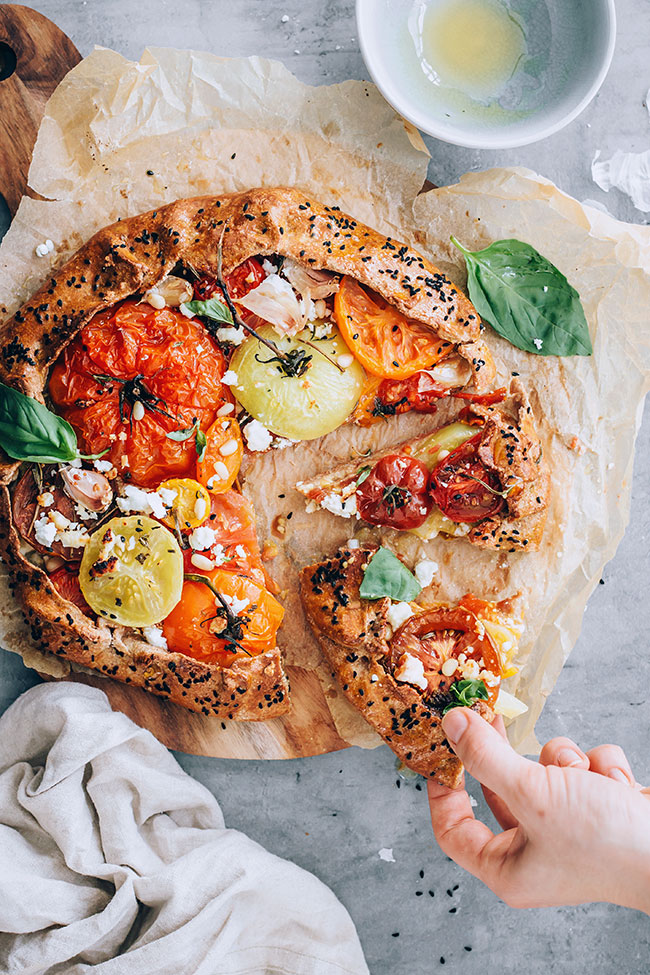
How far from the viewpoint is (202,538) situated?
10.9 ft

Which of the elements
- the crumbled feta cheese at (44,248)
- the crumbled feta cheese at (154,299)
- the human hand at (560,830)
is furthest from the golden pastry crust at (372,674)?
the crumbled feta cheese at (44,248)

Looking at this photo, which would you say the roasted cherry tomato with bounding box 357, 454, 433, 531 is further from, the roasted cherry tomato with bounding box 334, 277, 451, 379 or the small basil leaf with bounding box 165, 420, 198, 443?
the small basil leaf with bounding box 165, 420, 198, 443

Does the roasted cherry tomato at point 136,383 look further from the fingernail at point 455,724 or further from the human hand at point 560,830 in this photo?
the human hand at point 560,830

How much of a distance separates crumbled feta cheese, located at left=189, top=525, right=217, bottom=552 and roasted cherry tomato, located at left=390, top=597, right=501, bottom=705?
92 cm

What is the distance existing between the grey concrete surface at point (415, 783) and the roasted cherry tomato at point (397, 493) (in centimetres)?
107

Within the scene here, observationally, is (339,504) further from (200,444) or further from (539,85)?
(539,85)

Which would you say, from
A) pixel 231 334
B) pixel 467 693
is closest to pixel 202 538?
pixel 231 334

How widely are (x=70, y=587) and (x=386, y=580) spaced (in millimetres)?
1394

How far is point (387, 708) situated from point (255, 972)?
1357 mm

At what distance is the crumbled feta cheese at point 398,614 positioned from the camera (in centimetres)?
343

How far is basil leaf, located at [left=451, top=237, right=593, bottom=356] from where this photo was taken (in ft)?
11.3

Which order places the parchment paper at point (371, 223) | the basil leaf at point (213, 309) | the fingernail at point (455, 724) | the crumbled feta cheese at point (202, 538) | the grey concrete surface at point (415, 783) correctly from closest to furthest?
1. the fingernail at point (455, 724)
2. the basil leaf at point (213, 309)
3. the crumbled feta cheese at point (202, 538)
4. the parchment paper at point (371, 223)
5. the grey concrete surface at point (415, 783)

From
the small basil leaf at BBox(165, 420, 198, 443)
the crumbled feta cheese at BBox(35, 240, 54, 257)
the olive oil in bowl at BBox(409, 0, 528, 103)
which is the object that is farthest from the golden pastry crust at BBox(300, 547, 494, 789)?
the olive oil in bowl at BBox(409, 0, 528, 103)

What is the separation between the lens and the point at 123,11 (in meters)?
3.62
